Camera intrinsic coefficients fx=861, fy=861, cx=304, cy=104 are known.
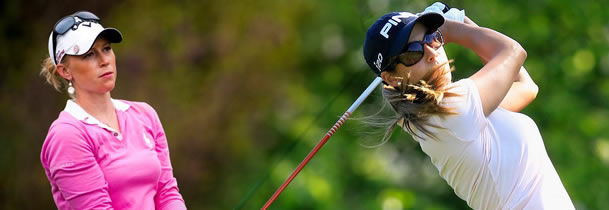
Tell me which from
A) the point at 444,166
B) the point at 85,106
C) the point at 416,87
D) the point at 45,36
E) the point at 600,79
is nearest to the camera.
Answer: the point at 416,87

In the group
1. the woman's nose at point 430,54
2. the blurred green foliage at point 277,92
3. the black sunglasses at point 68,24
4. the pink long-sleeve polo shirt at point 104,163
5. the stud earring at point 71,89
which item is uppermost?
the black sunglasses at point 68,24

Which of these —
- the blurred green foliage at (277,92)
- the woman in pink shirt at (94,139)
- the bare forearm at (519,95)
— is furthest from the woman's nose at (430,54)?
the blurred green foliage at (277,92)

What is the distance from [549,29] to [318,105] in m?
1.43

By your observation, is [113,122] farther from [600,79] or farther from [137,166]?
[600,79]

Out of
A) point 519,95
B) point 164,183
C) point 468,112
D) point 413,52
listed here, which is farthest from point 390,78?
point 164,183

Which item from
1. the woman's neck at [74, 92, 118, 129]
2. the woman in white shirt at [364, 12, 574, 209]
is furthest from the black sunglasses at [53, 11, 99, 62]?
the woman in white shirt at [364, 12, 574, 209]

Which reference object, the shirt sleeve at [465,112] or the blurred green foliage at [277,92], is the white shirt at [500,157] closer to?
the shirt sleeve at [465,112]

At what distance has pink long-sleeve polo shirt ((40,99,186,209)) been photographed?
1.92 meters

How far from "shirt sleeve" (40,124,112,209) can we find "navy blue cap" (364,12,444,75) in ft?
2.18

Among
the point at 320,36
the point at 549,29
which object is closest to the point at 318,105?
the point at 320,36

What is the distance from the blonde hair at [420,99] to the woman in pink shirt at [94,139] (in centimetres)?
59

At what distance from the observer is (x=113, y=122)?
2051mm

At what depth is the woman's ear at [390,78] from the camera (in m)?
1.83

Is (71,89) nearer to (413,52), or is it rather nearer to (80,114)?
(80,114)
